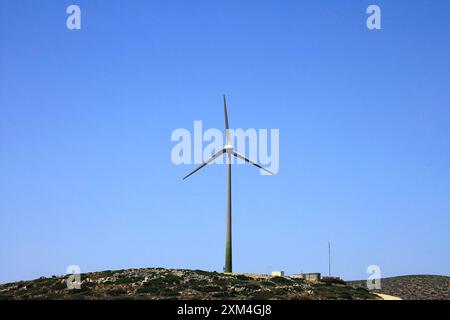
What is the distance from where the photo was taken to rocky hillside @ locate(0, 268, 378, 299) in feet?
235

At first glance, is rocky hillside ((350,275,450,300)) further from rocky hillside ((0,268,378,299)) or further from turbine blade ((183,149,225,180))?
turbine blade ((183,149,225,180))

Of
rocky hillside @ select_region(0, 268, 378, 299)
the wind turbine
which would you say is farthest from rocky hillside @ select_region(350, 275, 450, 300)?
the wind turbine

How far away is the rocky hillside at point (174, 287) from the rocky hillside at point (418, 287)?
76.2ft

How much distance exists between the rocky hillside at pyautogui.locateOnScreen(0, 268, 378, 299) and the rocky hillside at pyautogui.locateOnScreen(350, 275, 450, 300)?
23223 millimetres

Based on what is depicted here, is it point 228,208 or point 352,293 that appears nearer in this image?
point 352,293

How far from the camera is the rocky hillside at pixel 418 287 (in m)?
105

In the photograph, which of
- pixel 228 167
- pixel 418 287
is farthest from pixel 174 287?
pixel 418 287

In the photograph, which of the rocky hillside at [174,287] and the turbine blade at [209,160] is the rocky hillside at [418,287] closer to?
the rocky hillside at [174,287]
